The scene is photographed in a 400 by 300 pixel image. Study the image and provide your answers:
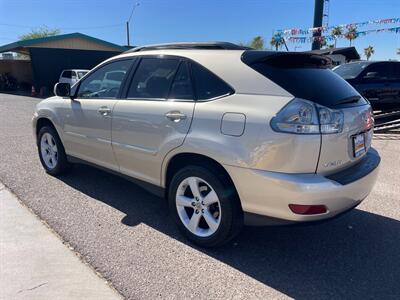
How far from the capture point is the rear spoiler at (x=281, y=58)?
3104 millimetres

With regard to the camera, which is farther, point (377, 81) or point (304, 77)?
point (377, 81)

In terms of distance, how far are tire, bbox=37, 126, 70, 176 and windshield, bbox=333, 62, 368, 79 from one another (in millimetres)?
7846

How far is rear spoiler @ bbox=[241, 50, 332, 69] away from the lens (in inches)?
122

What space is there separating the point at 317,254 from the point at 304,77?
155 cm

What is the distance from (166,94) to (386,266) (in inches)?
96.1

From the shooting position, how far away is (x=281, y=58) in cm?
314

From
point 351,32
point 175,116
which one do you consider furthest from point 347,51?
point 175,116

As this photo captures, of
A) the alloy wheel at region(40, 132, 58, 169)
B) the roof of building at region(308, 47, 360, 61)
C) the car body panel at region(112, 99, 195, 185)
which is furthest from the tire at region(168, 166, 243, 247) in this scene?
the roof of building at region(308, 47, 360, 61)

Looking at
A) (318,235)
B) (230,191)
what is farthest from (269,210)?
(318,235)

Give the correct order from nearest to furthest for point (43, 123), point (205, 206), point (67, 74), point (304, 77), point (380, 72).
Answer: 1. point (304, 77)
2. point (205, 206)
3. point (43, 123)
4. point (380, 72)
5. point (67, 74)

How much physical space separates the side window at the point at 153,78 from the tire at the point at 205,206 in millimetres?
855

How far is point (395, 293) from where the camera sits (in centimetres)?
275

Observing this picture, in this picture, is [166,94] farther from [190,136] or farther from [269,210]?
[269,210]

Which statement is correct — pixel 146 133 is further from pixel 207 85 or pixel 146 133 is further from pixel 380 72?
pixel 380 72
